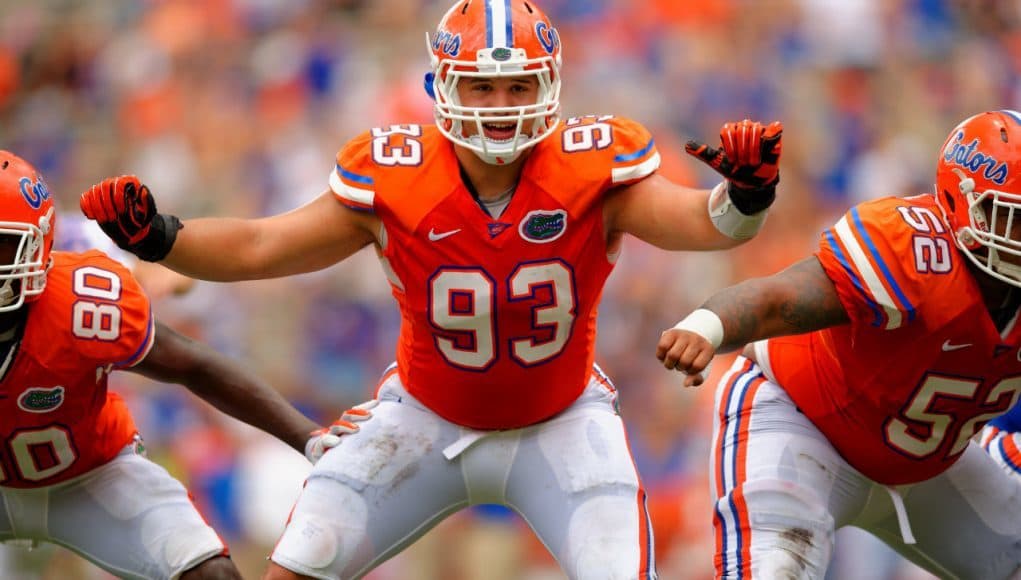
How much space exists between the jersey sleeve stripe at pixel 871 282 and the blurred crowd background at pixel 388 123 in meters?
2.41

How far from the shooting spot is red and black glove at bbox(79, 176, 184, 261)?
12.6 ft

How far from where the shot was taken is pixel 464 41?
4.06 meters

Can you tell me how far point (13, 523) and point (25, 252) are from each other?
0.88m

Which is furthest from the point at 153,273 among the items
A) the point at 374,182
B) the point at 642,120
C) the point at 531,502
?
the point at 642,120

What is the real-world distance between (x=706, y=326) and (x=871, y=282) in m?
0.45

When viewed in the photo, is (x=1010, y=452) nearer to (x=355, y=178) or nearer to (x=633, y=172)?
(x=633, y=172)

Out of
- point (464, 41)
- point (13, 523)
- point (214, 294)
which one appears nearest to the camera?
point (464, 41)

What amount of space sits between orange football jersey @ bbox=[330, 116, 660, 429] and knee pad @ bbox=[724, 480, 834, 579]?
60 centimetres

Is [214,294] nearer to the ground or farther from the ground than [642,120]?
nearer to the ground

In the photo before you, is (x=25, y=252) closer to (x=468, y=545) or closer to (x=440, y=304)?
(x=440, y=304)

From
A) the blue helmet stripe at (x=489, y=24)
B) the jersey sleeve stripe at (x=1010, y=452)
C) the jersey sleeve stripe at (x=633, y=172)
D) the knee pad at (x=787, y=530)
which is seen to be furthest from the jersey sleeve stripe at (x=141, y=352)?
the jersey sleeve stripe at (x=1010, y=452)

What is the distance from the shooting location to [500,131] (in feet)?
13.2

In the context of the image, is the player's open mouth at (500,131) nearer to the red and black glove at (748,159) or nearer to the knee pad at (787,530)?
the red and black glove at (748,159)

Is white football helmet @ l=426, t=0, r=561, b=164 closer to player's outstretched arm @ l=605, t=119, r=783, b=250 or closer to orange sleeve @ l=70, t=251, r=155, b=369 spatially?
player's outstretched arm @ l=605, t=119, r=783, b=250
